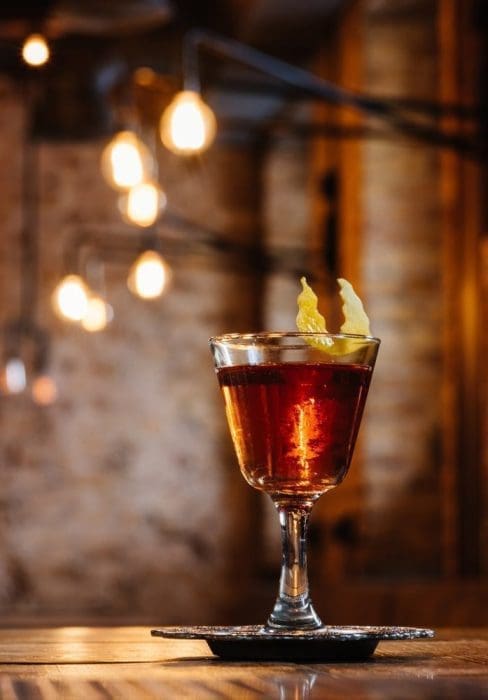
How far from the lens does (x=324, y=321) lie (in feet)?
3.37

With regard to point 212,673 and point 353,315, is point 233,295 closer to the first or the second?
point 353,315

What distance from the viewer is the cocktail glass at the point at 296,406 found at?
3.33ft

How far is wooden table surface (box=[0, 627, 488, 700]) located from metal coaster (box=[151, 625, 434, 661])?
13mm

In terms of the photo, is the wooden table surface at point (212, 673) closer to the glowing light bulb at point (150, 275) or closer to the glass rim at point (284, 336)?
the glass rim at point (284, 336)

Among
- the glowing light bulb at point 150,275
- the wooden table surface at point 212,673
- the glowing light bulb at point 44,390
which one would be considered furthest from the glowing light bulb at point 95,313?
the wooden table surface at point 212,673

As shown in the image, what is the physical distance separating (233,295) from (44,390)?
141 centimetres

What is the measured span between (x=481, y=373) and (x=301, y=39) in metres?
2.37

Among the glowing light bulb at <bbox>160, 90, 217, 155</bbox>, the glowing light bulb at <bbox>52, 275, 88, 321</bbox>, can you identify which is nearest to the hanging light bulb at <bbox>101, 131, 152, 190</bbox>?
the glowing light bulb at <bbox>160, 90, 217, 155</bbox>

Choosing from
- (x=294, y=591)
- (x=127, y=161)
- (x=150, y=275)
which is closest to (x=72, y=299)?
(x=150, y=275)

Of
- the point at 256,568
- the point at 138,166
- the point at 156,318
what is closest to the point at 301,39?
the point at 156,318

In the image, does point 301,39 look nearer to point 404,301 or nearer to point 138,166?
point 404,301

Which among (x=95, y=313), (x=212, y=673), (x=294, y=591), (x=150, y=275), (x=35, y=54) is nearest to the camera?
(x=212, y=673)

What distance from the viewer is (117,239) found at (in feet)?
27.3

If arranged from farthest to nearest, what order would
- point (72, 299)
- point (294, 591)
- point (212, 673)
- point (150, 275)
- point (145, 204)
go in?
point (150, 275)
point (72, 299)
point (145, 204)
point (294, 591)
point (212, 673)
